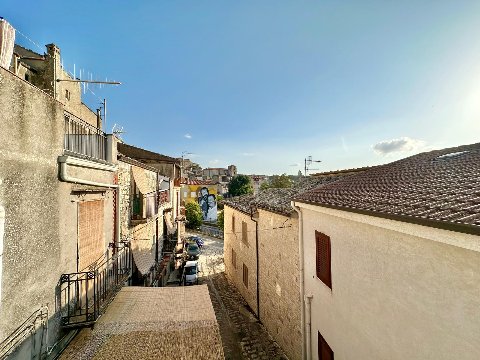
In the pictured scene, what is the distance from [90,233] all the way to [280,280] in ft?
28.3

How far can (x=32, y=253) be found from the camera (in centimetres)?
542

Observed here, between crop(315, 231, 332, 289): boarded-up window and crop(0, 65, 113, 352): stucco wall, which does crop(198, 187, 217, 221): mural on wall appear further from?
crop(0, 65, 113, 352): stucco wall

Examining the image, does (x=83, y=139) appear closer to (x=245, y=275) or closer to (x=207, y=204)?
(x=245, y=275)

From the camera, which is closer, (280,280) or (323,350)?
(323,350)

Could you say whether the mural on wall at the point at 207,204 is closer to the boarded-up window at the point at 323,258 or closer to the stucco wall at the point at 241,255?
the stucco wall at the point at 241,255

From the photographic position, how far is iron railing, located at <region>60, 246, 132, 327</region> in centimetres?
666

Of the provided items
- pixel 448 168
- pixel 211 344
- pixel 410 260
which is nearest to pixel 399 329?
pixel 410 260

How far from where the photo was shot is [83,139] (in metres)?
8.02

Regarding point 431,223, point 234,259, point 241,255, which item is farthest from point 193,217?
point 431,223

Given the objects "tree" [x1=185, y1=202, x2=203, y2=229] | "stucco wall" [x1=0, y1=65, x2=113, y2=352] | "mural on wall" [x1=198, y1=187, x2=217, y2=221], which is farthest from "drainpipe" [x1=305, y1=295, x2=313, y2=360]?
"mural on wall" [x1=198, y1=187, x2=217, y2=221]

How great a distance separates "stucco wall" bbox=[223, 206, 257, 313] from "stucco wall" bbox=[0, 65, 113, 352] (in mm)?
12373

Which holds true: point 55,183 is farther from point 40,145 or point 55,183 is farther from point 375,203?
point 375,203

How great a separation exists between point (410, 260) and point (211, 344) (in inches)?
190

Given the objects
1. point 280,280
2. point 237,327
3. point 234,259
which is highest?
point 280,280
